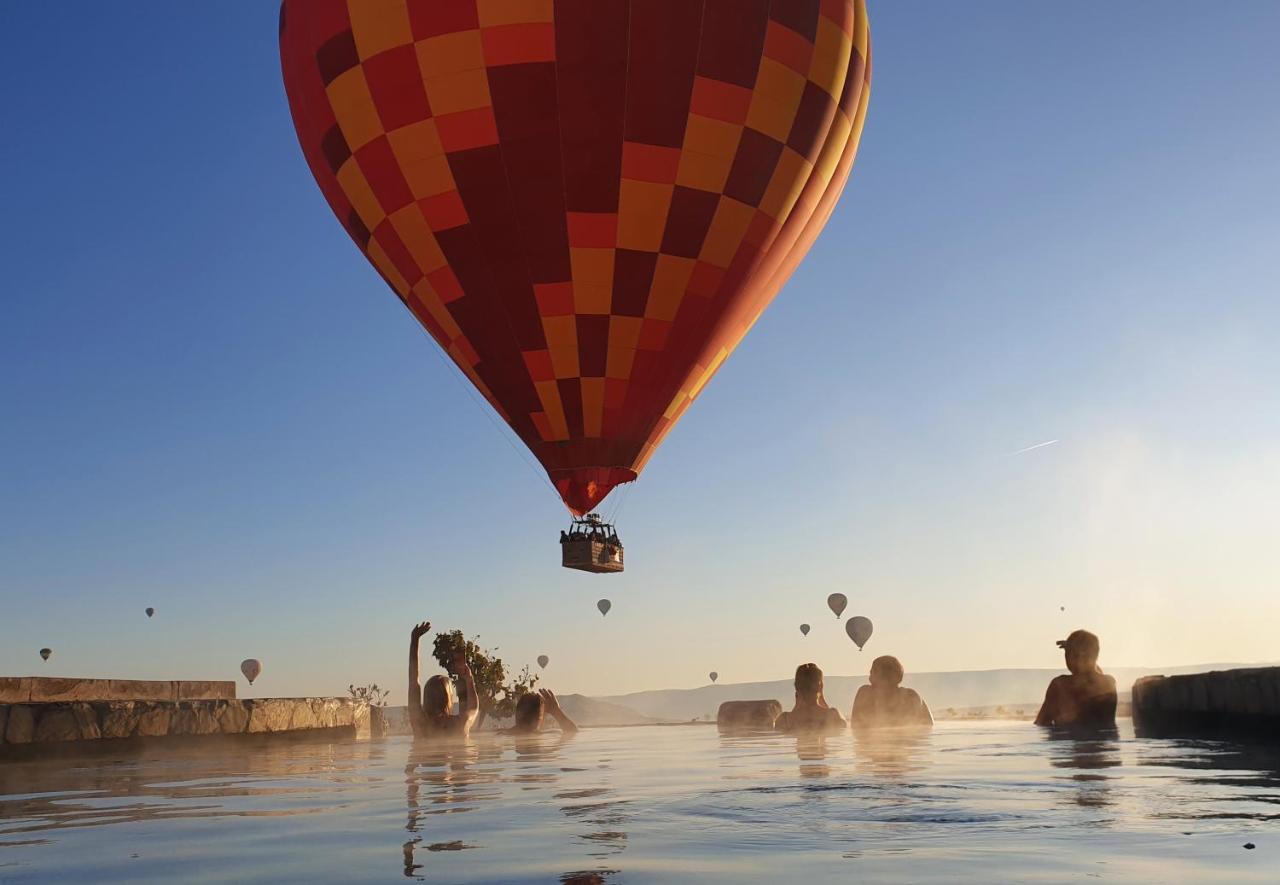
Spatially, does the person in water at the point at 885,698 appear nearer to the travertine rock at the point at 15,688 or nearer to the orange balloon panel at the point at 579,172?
the orange balloon panel at the point at 579,172

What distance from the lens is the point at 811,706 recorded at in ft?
66.7

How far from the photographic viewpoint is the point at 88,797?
774 centimetres

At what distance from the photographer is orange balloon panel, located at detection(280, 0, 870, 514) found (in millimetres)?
16969

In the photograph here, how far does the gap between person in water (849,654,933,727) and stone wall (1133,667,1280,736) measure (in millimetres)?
4706

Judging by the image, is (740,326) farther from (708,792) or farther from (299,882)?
(299,882)

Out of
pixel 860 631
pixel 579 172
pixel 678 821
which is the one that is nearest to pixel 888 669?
pixel 579 172

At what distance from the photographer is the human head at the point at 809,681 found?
19891 mm

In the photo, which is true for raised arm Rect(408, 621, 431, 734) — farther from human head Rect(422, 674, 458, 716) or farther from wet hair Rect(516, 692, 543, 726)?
wet hair Rect(516, 692, 543, 726)

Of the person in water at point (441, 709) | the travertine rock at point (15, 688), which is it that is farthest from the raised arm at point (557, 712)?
the travertine rock at point (15, 688)

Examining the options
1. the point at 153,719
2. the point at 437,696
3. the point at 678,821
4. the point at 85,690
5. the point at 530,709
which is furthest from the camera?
the point at 530,709

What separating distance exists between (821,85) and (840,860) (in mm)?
16579

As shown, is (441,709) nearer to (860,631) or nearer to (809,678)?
(809,678)

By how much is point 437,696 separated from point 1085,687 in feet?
33.6

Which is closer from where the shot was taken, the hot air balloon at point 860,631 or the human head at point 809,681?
the human head at point 809,681
